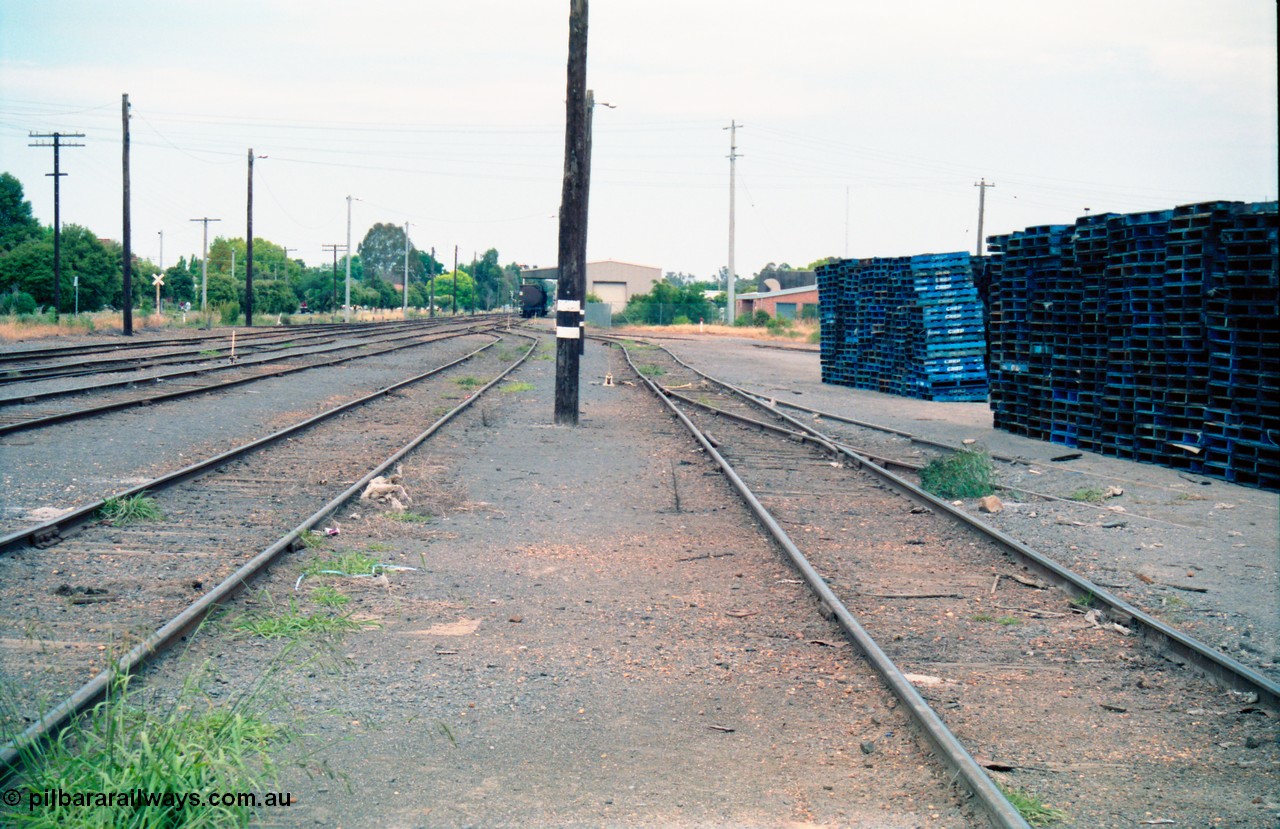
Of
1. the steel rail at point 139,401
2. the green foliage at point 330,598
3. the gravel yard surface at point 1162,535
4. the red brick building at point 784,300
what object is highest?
the red brick building at point 784,300

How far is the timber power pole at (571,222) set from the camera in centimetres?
1641

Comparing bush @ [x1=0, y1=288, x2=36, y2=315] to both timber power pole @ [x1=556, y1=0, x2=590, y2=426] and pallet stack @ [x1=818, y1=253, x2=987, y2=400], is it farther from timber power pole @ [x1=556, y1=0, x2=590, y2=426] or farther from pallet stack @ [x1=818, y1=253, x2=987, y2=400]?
timber power pole @ [x1=556, y1=0, x2=590, y2=426]

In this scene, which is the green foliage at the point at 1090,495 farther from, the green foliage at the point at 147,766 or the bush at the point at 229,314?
the bush at the point at 229,314

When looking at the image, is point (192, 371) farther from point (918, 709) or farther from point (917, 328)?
point (918, 709)

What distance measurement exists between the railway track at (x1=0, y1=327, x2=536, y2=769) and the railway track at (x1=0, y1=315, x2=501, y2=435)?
394cm

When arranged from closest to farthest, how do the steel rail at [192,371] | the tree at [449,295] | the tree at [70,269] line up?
1. the steel rail at [192,371]
2. the tree at [70,269]
3. the tree at [449,295]

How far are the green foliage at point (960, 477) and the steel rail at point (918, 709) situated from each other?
3195 millimetres

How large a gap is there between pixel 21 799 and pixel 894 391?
2302cm

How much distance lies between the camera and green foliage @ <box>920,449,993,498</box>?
37.8 ft

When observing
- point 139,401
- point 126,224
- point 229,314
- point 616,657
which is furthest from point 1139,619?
point 229,314

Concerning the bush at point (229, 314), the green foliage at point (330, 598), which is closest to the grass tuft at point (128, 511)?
the green foliage at point (330, 598)

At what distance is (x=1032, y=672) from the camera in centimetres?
587

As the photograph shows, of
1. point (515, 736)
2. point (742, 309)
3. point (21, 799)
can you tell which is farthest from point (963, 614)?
point (742, 309)

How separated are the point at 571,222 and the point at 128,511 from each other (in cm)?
903
